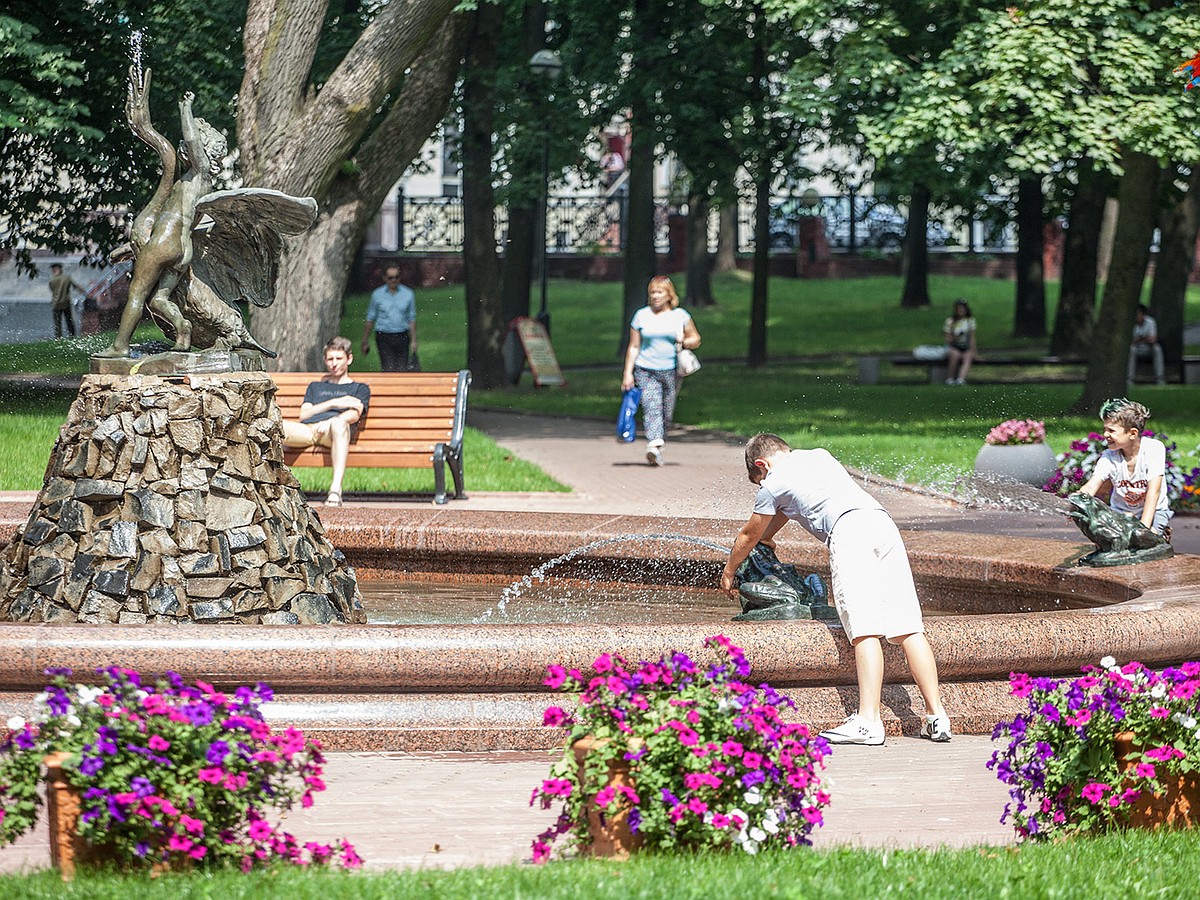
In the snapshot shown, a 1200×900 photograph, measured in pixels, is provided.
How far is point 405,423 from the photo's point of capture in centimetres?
1297

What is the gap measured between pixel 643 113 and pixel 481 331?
13.5 feet

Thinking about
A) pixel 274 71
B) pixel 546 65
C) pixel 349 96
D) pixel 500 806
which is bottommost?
pixel 500 806

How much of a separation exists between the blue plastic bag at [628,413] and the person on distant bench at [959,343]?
33.8 ft

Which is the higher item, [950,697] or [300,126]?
[300,126]

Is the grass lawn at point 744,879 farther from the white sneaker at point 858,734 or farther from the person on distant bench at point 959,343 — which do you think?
the person on distant bench at point 959,343

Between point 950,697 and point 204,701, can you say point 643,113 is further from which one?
point 204,701

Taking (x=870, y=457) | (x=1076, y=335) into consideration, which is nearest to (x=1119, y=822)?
(x=870, y=457)

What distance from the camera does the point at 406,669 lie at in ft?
19.1

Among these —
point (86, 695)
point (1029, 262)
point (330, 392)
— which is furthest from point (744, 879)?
point (1029, 262)

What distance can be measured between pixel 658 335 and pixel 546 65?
28.1 feet

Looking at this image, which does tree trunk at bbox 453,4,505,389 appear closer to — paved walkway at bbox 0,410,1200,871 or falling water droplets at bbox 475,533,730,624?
falling water droplets at bbox 475,533,730,624

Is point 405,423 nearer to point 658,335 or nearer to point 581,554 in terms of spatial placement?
point 658,335

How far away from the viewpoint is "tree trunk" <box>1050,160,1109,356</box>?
96.9ft

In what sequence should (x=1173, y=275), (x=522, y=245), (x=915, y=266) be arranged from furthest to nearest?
(x=915, y=266), (x=1173, y=275), (x=522, y=245)
